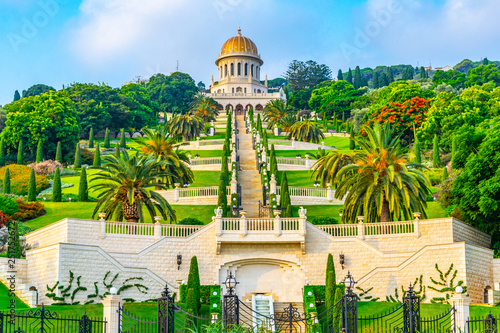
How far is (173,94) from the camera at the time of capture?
5084 inches

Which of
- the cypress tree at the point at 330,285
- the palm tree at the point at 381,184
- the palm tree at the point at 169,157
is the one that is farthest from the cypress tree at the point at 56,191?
the cypress tree at the point at 330,285

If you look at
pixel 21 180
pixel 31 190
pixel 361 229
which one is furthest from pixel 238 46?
pixel 361 229

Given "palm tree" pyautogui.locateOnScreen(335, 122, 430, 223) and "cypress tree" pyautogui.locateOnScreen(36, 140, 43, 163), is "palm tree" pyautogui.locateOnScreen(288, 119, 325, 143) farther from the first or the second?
"palm tree" pyautogui.locateOnScreen(335, 122, 430, 223)

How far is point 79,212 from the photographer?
4616 cm

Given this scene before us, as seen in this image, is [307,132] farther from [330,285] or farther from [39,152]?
[330,285]

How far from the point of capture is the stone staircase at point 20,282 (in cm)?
3219

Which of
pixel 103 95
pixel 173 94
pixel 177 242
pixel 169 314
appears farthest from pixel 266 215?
pixel 173 94

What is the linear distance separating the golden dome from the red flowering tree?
181 ft

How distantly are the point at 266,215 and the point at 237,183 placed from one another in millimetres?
6731

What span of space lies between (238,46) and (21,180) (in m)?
77.9

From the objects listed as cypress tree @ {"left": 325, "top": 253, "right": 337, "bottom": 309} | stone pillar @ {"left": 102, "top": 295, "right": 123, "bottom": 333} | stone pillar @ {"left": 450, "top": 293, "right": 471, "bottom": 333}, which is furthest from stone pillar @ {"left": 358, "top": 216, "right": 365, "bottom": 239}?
stone pillar @ {"left": 102, "top": 295, "right": 123, "bottom": 333}

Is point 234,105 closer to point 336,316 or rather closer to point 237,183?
point 237,183

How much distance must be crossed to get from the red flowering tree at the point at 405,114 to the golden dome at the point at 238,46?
55292mm

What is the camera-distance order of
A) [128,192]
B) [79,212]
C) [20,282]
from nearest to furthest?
[20,282], [128,192], [79,212]
